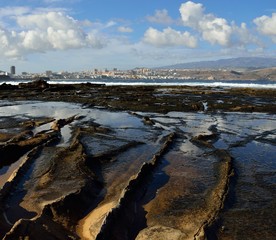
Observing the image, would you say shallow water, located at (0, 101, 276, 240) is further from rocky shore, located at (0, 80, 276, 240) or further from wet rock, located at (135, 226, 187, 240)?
wet rock, located at (135, 226, 187, 240)

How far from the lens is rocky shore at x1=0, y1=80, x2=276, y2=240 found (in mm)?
7457

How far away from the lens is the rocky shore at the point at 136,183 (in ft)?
24.5

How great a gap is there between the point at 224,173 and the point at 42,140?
7.62 metres

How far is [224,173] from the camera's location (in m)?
11.5

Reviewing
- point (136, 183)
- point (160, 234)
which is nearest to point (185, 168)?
point (136, 183)

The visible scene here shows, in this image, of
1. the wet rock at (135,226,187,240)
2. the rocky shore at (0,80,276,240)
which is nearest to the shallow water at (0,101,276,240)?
the rocky shore at (0,80,276,240)

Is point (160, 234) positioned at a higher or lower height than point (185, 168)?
higher

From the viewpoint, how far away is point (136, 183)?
10.1 meters

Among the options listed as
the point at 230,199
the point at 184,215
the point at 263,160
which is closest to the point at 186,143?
the point at 263,160

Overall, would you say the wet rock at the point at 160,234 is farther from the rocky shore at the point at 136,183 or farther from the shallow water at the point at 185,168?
the shallow water at the point at 185,168

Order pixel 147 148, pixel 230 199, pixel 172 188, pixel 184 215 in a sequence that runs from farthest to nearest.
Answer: pixel 147 148
pixel 172 188
pixel 230 199
pixel 184 215

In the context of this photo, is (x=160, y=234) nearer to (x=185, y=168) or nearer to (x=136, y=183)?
(x=136, y=183)

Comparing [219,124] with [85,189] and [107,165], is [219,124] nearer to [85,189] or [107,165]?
[107,165]

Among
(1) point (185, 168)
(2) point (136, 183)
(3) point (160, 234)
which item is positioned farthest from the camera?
(1) point (185, 168)
